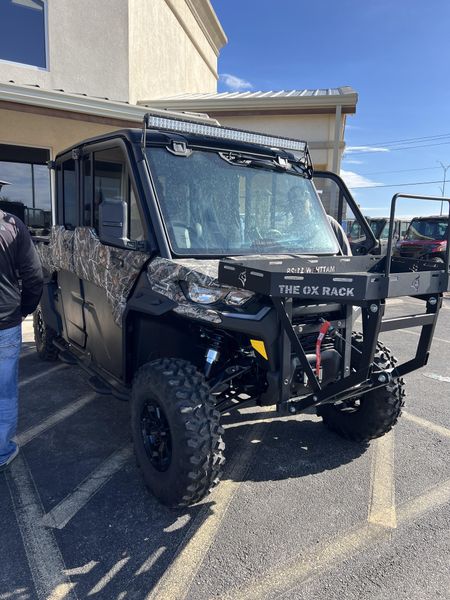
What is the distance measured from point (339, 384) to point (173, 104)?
10543 mm

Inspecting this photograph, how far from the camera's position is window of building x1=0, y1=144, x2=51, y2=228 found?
970cm

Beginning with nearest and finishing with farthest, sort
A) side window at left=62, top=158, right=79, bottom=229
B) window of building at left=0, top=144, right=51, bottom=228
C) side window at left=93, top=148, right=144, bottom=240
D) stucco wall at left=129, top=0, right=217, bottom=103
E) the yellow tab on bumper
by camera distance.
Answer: the yellow tab on bumper
side window at left=93, top=148, right=144, bottom=240
side window at left=62, top=158, right=79, bottom=229
window of building at left=0, top=144, right=51, bottom=228
stucco wall at left=129, top=0, right=217, bottom=103

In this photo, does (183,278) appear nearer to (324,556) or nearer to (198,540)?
(198,540)

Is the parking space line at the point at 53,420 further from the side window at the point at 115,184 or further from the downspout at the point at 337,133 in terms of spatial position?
the downspout at the point at 337,133

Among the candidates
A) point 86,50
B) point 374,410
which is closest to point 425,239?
point 86,50

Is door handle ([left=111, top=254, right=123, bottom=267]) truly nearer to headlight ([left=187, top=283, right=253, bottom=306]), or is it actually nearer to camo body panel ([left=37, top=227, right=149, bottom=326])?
camo body panel ([left=37, top=227, right=149, bottom=326])

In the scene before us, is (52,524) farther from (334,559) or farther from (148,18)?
(148,18)

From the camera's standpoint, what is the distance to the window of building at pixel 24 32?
32.3ft

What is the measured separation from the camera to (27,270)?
3.15 meters

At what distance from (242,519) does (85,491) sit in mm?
1039

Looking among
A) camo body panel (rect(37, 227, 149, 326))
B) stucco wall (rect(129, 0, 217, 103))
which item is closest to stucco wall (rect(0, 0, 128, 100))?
stucco wall (rect(129, 0, 217, 103))

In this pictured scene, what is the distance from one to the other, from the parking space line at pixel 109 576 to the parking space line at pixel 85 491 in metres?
0.47

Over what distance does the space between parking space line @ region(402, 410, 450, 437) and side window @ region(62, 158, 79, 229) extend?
3.57 metres

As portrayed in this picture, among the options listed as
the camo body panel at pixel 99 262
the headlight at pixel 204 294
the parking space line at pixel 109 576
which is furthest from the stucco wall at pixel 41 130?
the parking space line at pixel 109 576
